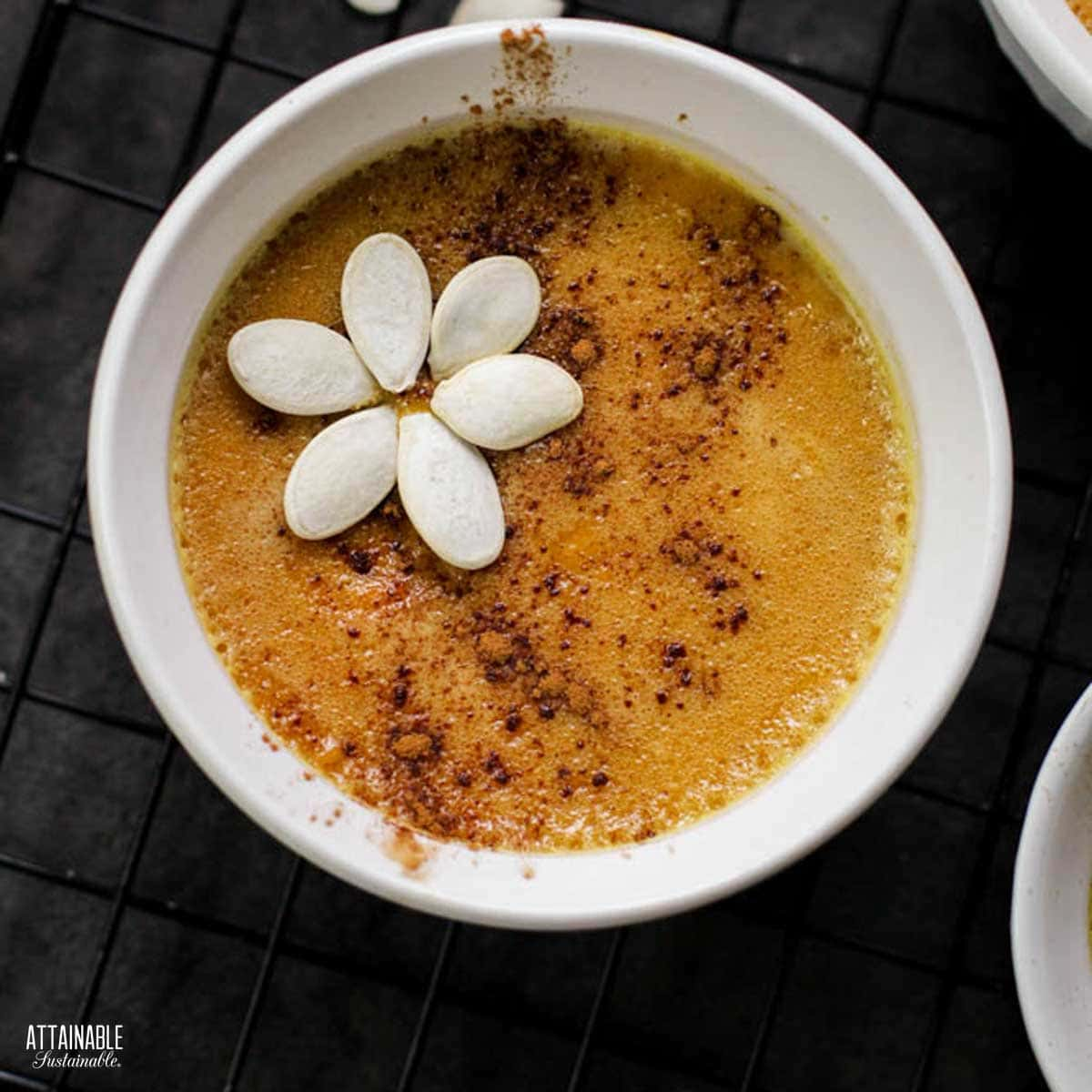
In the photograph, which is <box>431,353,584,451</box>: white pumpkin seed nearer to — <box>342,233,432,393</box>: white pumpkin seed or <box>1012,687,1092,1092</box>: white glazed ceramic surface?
<box>342,233,432,393</box>: white pumpkin seed

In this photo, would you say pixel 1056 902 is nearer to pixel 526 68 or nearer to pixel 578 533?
pixel 578 533

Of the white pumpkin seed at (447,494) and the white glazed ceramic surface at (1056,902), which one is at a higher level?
the white pumpkin seed at (447,494)

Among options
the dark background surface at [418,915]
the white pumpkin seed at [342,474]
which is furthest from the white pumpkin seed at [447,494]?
the dark background surface at [418,915]

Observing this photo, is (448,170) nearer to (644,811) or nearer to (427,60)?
(427,60)

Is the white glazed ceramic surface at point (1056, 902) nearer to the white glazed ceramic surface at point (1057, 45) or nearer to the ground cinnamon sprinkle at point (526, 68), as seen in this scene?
the white glazed ceramic surface at point (1057, 45)

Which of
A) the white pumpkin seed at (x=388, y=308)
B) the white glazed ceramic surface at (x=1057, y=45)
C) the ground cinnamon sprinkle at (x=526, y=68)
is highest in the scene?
the white glazed ceramic surface at (x=1057, y=45)

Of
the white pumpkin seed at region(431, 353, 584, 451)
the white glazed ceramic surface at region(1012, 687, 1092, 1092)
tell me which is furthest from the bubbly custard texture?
the white glazed ceramic surface at region(1012, 687, 1092, 1092)

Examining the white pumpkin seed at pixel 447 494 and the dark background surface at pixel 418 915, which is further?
the dark background surface at pixel 418 915
